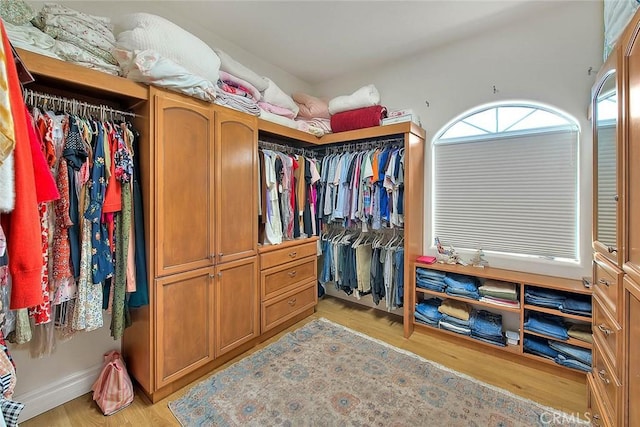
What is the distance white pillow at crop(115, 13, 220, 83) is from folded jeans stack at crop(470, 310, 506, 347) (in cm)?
300

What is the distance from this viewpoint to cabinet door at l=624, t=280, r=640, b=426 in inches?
38.7

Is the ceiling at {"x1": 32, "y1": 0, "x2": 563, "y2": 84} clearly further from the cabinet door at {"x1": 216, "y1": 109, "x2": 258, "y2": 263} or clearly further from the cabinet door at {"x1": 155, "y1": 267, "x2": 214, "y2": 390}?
the cabinet door at {"x1": 155, "y1": 267, "x2": 214, "y2": 390}

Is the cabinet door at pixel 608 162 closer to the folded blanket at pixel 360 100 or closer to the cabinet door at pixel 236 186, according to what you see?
the folded blanket at pixel 360 100

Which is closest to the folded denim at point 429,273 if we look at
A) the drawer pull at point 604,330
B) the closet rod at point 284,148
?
the drawer pull at point 604,330

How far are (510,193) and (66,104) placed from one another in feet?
10.8

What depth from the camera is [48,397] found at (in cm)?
166

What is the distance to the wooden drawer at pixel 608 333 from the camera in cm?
113

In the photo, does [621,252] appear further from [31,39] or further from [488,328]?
[31,39]

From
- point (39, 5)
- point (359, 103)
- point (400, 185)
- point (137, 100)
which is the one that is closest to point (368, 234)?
point (400, 185)

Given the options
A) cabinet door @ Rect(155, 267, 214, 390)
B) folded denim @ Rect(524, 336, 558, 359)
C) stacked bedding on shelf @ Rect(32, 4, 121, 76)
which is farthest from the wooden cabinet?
folded denim @ Rect(524, 336, 558, 359)

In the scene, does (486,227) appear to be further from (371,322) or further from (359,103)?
(359,103)

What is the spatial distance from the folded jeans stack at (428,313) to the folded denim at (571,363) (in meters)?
0.84

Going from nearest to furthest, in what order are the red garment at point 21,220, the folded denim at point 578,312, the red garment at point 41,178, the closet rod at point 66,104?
the red garment at point 21,220 → the red garment at point 41,178 → the closet rod at point 66,104 → the folded denim at point 578,312

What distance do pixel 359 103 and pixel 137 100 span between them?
202cm
